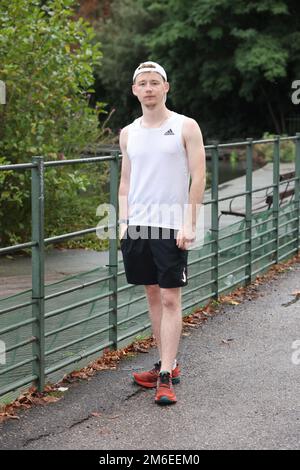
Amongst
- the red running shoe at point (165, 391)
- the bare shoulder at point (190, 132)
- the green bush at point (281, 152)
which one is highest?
the bare shoulder at point (190, 132)

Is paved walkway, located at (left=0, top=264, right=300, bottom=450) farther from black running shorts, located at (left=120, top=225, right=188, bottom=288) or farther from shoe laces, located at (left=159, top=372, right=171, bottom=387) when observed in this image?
black running shorts, located at (left=120, top=225, right=188, bottom=288)

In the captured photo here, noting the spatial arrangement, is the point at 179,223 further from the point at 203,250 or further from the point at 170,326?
the point at 203,250

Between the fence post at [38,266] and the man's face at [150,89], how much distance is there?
0.70 m

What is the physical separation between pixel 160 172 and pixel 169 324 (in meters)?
0.92

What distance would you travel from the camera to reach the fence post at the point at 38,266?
19.6ft

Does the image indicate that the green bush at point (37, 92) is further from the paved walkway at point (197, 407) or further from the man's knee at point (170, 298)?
the man's knee at point (170, 298)

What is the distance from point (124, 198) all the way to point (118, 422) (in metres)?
1.38

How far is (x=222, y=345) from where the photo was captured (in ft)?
24.7

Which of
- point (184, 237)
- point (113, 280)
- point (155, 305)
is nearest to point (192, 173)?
point (184, 237)

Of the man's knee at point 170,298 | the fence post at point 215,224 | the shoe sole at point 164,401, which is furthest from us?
the fence post at point 215,224

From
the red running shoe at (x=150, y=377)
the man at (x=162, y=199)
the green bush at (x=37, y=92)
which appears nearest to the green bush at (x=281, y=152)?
the green bush at (x=37, y=92)

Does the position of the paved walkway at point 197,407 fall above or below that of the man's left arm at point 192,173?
below

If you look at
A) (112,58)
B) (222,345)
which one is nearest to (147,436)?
(222,345)

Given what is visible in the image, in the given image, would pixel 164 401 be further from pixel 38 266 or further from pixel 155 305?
pixel 38 266
